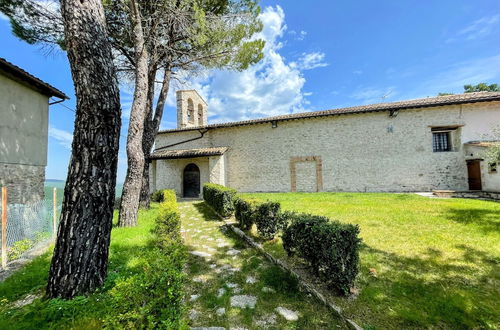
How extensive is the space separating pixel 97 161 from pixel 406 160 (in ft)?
49.3

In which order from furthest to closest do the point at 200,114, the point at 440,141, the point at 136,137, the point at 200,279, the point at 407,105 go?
the point at 200,114
the point at 440,141
the point at 407,105
the point at 136,137
the point at 200,279

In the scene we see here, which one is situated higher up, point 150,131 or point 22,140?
point 150,131

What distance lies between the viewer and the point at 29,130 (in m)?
7.86

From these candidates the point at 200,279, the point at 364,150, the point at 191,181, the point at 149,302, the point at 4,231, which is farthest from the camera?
the point at 191,181

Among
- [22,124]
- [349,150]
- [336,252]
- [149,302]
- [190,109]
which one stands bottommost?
[336,252]

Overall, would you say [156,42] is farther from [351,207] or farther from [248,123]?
[351,207]

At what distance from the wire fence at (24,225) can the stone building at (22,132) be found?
2.98 meters

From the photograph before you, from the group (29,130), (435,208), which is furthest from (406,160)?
(29,130)

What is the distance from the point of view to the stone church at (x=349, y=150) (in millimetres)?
11891

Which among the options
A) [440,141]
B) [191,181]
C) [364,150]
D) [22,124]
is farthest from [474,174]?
[22,124]

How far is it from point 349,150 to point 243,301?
12727 mm

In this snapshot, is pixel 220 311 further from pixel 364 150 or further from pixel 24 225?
pixel 364 150

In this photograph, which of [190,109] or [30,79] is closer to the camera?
[30,79]

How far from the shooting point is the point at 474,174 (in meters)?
12.1
